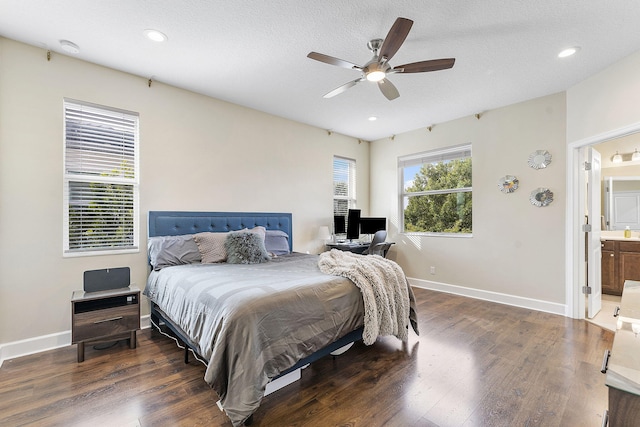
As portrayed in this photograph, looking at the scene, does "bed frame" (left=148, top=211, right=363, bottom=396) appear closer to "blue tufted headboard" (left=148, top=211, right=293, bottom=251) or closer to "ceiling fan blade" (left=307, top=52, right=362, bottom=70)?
"blue tufted headboard" (left=148, top=211, right=293, bottom=251)

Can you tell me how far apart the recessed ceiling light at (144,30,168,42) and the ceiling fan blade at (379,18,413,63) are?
1.88 m

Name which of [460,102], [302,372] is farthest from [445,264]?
[302,372]

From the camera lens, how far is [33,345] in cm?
261

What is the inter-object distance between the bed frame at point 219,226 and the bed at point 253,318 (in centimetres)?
2

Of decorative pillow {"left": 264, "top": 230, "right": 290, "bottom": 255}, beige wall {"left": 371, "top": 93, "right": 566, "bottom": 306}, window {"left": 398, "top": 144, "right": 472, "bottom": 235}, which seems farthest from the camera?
window {"left": 398, "top": 144, "right": 472, "bottom": 235}

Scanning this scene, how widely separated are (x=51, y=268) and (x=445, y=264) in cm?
508

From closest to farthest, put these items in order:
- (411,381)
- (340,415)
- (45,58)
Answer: (340,415)
(411,381)
(45,58)

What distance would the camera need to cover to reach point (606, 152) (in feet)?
15.4

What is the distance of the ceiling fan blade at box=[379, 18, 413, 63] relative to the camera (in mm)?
1812

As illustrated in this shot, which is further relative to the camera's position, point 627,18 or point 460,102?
point 460,102

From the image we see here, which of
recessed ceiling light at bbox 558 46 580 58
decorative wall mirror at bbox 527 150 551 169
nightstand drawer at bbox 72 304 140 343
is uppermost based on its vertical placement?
recessed ceiling light at bbox 558 46 580 58

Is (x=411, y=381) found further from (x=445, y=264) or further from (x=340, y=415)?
(x=445, y=264)

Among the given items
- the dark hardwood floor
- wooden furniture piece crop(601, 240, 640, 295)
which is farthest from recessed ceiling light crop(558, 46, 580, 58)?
wooden furniture piece crop(601, 240, 640, 295)

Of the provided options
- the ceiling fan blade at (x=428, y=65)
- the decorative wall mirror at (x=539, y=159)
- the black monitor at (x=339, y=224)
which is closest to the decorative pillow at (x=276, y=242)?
the black monitor at (x=339, y=224)
